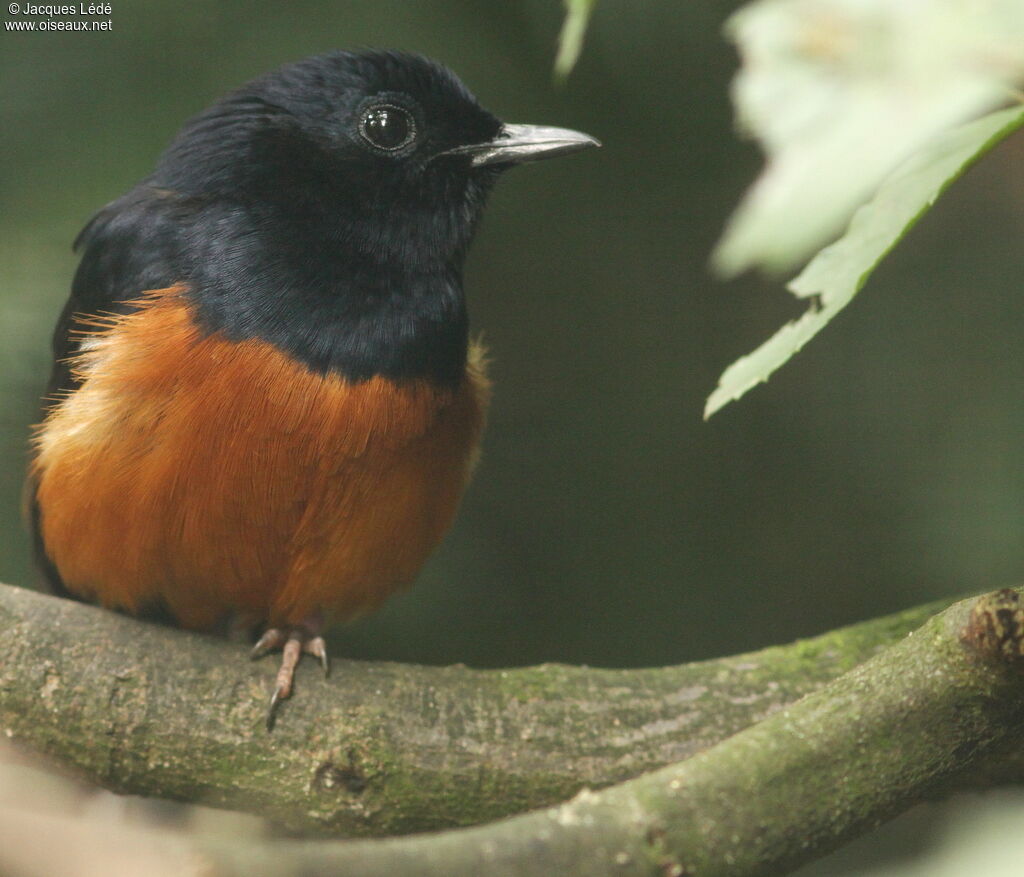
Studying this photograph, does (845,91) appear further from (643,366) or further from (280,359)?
(643,366)

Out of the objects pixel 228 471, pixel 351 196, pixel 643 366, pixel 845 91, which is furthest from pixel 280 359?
pixel 643 366

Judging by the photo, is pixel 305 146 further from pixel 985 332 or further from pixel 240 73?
pixel 985 332

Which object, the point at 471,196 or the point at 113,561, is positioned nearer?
the point at 113,561

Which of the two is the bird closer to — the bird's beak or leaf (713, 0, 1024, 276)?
the bird's beak

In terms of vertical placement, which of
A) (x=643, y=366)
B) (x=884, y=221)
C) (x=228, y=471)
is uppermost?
(x=884, y=221)

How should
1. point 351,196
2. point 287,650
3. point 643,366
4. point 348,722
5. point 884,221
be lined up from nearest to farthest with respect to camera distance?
point 884,221 < point 348,722 < point 287,650 < point 351,196 < point 643,366

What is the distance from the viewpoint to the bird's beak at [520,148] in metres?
3.55

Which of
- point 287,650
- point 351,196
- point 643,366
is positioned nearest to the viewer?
point 287,650

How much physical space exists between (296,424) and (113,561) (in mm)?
732

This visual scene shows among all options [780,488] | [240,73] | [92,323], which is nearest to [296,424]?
[92,323]

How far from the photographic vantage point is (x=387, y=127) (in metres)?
3.48

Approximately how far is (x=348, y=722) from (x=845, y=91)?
1.87m

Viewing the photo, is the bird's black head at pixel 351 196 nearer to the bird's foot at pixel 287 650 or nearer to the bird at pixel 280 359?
the bird at pixel 280 359

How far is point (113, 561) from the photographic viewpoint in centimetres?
338
